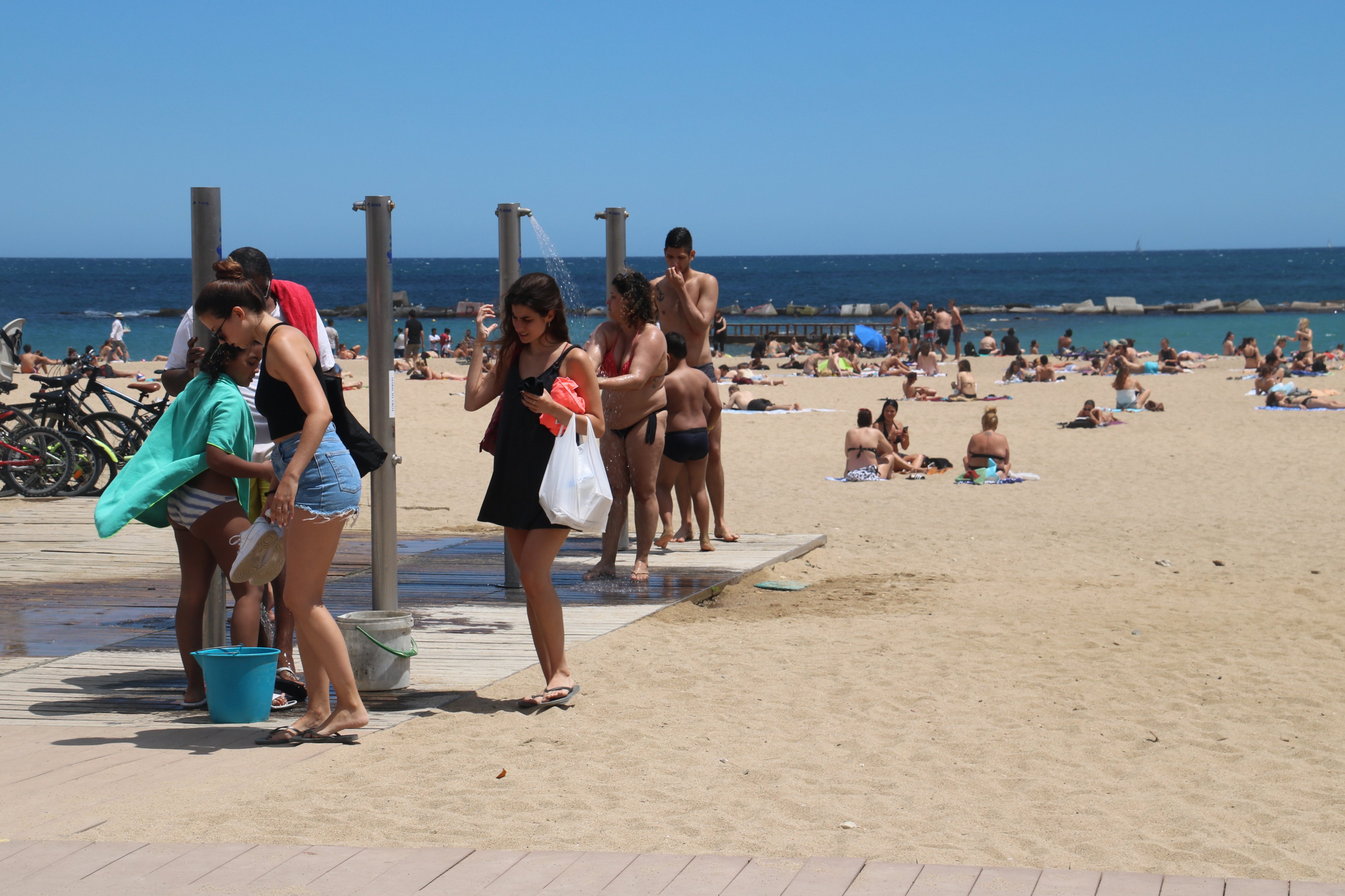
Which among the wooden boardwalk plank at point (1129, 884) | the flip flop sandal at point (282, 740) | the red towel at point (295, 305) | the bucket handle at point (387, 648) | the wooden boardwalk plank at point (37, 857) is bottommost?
the flip flop sandal at point (282, 740)

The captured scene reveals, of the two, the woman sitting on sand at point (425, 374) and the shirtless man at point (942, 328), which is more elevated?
the shirtless man at point (942, 328)

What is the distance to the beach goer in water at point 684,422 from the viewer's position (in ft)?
27.2

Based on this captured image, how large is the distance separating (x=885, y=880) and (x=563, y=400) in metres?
2.19

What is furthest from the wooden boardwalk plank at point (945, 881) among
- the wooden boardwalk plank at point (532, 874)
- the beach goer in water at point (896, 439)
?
the beach goer in water at point (896, 439)

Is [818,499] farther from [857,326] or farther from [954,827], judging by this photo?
[857,326]

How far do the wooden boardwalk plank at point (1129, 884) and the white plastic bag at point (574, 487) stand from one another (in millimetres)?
2124

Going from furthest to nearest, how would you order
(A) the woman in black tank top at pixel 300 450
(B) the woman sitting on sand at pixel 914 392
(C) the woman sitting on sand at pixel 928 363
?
(C) the woman sitting on sand at pixel 928 363
(B) the woman sitting on sand at pixel 914 392
(A) the woman in black tank top at pixel 300 450

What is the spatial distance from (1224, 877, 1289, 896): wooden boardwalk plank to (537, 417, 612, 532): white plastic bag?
2.36m

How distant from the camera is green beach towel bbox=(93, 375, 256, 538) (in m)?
4.74

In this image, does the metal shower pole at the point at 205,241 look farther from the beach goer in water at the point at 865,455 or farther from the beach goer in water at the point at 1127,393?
the beach goer in water at the point at 1127,393

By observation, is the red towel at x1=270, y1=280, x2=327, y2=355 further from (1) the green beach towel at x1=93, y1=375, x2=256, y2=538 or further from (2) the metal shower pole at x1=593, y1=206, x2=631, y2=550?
(2) the metal shower pole at x1=593, y1=206, x2=631, y2=550

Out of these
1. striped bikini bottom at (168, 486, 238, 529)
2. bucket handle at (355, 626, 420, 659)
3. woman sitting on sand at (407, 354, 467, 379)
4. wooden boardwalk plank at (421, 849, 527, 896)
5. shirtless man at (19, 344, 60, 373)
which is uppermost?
striped bikini bottom at (168, 486, 238, 529)

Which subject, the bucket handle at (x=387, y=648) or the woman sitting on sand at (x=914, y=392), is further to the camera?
the woman sitting on sand at (x=914, y=392)

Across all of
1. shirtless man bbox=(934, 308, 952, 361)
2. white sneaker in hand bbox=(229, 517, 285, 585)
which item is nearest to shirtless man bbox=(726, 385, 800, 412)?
shirtless man bbox=(934, 308, 952, 361)
